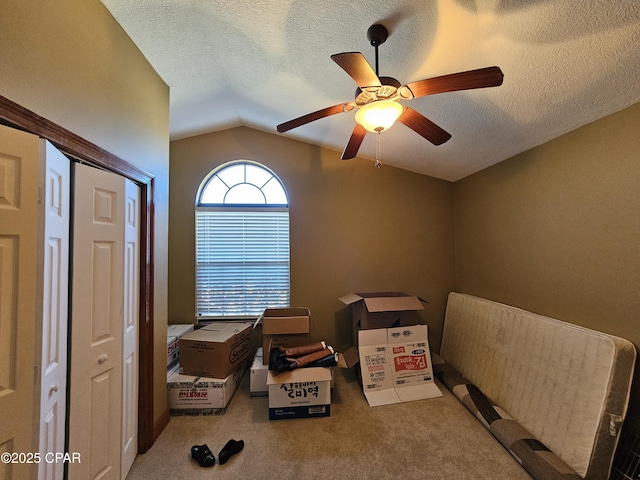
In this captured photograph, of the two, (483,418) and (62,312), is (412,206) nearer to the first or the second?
(483,418)

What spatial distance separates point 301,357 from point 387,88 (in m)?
2.19

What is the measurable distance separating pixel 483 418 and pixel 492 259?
4.76 feet

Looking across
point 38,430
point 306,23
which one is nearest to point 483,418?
point 38,430

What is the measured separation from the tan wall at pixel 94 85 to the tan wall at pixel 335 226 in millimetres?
983

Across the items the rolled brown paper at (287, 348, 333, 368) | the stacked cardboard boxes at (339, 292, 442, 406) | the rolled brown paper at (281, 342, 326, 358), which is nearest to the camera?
the rolled brown paper at (287, 348, 333, 368)

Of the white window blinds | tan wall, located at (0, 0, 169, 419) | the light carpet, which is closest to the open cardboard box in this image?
→ the light carpet

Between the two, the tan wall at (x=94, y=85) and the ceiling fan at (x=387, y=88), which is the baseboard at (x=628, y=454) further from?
the tan wall at (x=94, y=85)

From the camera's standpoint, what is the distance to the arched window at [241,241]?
3078 mm

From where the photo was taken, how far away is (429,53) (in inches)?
57.7

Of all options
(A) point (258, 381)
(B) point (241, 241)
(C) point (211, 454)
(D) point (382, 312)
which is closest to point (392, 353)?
(D) point (382, 312)

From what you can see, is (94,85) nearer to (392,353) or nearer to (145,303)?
(145,303)

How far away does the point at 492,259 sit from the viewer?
8.54 ft

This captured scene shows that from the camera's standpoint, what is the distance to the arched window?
3.08 meters

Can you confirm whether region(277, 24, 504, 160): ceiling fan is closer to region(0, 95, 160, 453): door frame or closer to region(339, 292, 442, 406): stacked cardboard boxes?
region(0, 95, 160, 453): door frame
